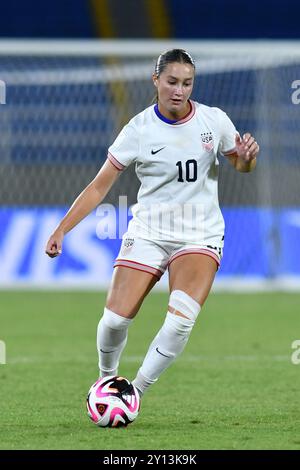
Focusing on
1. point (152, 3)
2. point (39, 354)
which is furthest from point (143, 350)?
point (152, 3)

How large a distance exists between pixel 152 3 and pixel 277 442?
18.8m

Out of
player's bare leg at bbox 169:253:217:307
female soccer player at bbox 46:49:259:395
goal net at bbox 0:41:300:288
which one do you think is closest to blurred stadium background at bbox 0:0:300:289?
goal net at bbox 0:41:300:288

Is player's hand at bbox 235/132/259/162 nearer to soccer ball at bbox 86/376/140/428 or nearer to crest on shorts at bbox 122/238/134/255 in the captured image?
crest on shorts at bbox 122/238/134/255

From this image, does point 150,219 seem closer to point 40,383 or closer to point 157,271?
point 157,271

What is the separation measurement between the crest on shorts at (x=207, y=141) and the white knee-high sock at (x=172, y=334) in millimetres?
821

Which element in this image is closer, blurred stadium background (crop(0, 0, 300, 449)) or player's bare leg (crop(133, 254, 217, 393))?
player's bare leg (crop(133, 254, 217, 393))

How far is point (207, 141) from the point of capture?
20.6 feet

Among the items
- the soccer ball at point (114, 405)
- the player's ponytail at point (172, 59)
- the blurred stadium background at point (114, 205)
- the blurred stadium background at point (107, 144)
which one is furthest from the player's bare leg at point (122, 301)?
the blurred stadium background at point (107, 144)

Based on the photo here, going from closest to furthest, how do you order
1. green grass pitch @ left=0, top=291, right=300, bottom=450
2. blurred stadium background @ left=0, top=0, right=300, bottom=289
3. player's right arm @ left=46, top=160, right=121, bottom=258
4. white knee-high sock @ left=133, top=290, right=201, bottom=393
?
green grass pitch @ left=0, top=291, right=300, bottom=450, white knee-high sock @ left=133, top=290, right=201, bottom=393, player's right arm @ left=46, top=160, right=121, bottom=258, blurred stadium background @ left=0, top=0, right=300, bottom=289

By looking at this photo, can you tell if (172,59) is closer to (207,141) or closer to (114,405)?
(207,141)

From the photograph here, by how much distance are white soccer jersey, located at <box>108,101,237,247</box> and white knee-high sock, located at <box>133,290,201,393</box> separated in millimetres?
368

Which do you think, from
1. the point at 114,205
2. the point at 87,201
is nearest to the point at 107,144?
the point at 114,205

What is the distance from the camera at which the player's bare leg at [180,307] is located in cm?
606

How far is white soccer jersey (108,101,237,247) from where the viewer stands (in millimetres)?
6219
